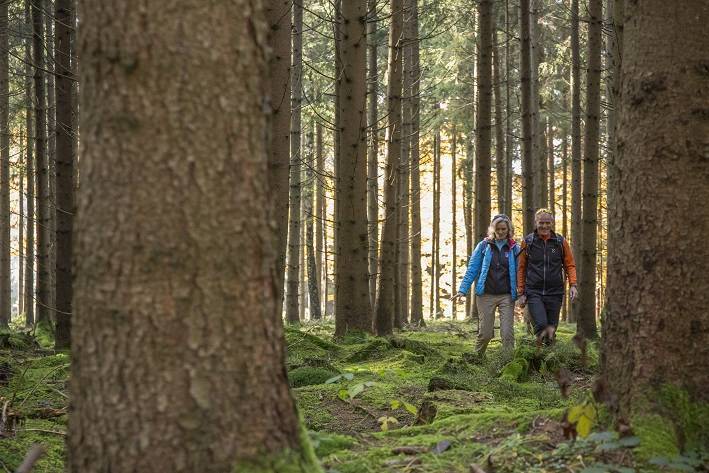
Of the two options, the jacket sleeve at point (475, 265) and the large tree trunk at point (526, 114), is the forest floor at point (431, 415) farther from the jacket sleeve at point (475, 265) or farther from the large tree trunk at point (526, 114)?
the large tree trunk at point (526, 114)

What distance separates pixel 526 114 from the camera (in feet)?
46.0

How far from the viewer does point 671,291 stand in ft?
11.3

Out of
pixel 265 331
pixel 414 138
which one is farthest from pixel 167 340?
pixel 414 138

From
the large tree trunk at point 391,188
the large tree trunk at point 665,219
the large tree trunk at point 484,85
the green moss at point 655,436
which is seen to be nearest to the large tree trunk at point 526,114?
the large tree trunk at point 484,85

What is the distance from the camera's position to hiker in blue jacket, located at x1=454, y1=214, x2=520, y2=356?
386 inches

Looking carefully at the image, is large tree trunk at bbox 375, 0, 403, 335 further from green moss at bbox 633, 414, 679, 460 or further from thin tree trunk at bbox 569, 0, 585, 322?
green moss at bbox 633, 414, 679, 460

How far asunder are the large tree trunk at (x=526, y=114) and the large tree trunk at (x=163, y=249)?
→ 38.2ft

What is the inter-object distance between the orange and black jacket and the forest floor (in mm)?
1043

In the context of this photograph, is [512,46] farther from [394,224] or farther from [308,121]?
[394,224]

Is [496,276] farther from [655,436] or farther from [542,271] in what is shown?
[655,436]

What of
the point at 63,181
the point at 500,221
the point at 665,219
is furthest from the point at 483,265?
the point at 665,219

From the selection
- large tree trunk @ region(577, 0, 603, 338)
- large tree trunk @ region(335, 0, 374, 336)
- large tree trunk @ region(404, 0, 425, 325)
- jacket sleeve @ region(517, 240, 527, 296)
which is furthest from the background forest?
large tree trunk @ region(404, 0, 425, 325)

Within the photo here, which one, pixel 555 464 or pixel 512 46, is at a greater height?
pixel 512 46

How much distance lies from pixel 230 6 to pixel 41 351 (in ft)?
28.4
